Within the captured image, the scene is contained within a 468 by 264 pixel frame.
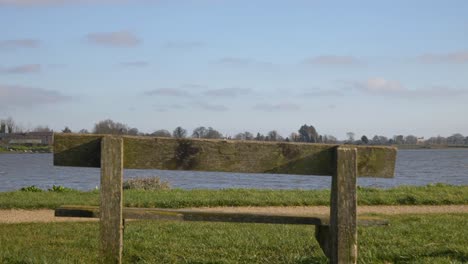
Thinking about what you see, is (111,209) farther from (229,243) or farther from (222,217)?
(229,243)

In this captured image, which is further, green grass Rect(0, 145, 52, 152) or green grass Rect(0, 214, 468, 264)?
green grass Rect(0, 145, 52, 152)

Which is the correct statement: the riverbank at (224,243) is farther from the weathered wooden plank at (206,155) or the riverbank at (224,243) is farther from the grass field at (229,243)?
the weathered wooden plank at (206,155)

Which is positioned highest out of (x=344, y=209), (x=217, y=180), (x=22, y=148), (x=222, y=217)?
(x=22, y=148)

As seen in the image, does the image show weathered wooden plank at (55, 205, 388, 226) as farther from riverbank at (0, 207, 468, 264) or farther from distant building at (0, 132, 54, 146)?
distant building at (0, 132, 54, 146)

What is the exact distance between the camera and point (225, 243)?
826cm

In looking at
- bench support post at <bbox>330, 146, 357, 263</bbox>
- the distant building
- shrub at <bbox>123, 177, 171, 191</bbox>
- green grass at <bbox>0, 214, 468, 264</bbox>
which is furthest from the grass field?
the distant building

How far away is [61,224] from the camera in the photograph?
11.1 meters

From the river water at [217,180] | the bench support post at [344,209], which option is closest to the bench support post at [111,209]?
the bench support post at [344,209]

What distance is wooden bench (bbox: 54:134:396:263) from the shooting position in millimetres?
4922

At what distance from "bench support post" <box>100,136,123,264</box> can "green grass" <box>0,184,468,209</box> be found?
9.49 m

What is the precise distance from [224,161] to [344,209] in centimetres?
97

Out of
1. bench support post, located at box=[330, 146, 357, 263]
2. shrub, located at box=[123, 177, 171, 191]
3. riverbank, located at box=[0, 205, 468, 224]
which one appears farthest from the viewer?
shrub, located at box=[123, 177, 171, 191]

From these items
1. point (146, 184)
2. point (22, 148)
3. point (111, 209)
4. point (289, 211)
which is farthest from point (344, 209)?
point (22, 148)

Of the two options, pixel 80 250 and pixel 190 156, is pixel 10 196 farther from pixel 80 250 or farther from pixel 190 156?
pixel 190 156
